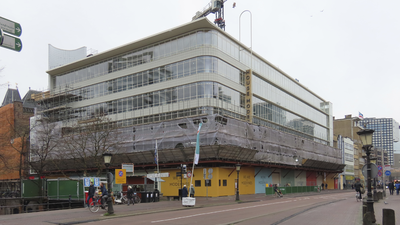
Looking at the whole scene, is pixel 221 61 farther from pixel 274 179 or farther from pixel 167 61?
pixel 274 179

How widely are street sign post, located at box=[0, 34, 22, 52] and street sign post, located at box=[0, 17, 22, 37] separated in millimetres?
172

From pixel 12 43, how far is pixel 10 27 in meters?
0.42

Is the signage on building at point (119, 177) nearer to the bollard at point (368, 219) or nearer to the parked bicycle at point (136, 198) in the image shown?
the parked bicycle at point (136, 198)

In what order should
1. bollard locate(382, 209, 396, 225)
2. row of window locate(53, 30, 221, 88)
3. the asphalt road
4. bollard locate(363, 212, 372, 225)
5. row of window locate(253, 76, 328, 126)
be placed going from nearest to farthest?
bollard locate(382, 209, 396, 225) < bollard locate(363, 212, 372, 225) < the asphalt road < row of window locate(53, 30, 221, 88) < row of window locate(253, 76, 328, 126)

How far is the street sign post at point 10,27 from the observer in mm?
8578

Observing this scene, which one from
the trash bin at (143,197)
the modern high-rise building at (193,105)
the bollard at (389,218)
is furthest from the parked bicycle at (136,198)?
the bollard at (389,218)

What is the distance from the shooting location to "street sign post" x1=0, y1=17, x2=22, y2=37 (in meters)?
8.58

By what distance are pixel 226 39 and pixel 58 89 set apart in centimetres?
3270

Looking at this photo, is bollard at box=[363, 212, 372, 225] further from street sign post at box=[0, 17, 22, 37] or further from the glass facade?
the glass facade

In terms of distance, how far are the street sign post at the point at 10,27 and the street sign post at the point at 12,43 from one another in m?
0.17

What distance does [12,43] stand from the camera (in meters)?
8.60

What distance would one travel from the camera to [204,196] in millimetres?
42188

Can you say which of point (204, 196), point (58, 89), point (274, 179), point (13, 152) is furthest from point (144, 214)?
point (13, 152)

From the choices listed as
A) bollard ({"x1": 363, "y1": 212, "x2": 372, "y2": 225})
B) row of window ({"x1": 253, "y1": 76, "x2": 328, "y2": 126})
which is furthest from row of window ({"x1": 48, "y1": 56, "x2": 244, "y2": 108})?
bollard ({"x1": 363, "y1": 212, "x2": 372, "y2": 225})
